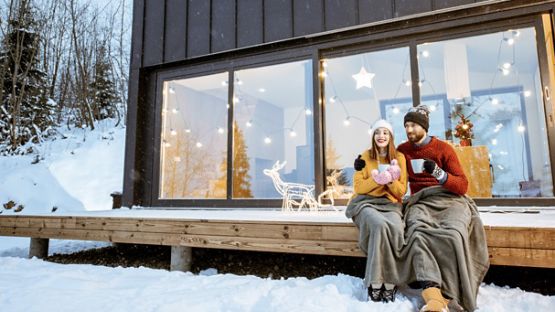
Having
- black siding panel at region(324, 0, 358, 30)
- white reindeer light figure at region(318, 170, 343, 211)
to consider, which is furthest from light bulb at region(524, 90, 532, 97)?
white reindeer light figure at region(318, 170, 343, 211)

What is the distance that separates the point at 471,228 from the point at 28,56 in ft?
44.0

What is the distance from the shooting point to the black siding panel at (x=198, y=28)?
4.80 m

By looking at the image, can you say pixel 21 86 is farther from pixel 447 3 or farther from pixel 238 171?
pixel 447 3

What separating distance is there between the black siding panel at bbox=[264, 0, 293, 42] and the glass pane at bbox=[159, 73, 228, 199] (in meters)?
0.88

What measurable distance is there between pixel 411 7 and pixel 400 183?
2479 mm

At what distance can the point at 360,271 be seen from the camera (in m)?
3.03

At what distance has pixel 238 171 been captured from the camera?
474 centimetres

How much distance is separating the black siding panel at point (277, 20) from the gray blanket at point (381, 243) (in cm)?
293

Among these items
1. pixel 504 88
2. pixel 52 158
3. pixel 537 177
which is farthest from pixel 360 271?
pixel 52 158

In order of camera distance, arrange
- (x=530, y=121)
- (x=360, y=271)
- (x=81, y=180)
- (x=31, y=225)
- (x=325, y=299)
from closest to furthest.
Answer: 1. (x=325, y=299)
2. (x=360, y=271)
3. (x=31, y=225)
4. (x=530, y=121)
5. (x=81, y=180)

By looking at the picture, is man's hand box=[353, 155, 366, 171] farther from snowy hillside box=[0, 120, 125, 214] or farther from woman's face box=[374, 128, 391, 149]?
snowy hillside box=[0, 120, 125, 214]

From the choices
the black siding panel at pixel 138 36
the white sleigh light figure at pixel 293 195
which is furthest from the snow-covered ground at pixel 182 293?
the black siding panel at pixel 138 36

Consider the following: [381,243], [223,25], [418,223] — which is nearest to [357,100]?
[223,25]

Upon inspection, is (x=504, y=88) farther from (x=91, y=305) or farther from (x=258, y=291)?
(x=91, y=305)
